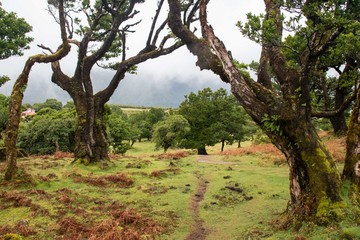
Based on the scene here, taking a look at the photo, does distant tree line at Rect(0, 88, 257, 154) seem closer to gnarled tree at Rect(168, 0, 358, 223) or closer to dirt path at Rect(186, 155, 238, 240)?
dirt path at Rect(186, 155, 238, 240)

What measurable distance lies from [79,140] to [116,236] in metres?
14.7

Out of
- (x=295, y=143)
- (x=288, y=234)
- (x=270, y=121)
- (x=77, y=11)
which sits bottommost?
(x=288, y=234)

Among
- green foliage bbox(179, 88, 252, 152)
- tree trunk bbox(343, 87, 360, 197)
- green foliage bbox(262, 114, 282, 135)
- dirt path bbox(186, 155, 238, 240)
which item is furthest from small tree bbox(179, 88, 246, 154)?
green foliage bbox(262, 114, 282, 135)

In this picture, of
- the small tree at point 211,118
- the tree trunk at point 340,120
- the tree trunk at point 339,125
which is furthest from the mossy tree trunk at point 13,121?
the small tree at point 211,118

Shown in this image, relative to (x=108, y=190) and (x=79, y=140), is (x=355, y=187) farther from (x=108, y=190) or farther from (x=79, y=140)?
(x=79, y=140)

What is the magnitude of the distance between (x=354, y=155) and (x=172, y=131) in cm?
4266

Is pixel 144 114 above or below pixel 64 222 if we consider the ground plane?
above

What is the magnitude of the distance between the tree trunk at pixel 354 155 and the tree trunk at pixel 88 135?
665 inches

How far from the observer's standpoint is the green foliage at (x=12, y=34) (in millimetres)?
20484

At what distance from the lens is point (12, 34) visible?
21.2 m

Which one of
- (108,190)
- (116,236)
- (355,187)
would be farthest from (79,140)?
(355,187)

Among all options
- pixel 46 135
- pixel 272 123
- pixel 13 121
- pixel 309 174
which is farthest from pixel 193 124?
pixel 309 174

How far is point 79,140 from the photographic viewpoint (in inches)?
882

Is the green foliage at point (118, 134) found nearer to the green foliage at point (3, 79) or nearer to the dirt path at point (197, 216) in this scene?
the green foliage at point (3, 79)
